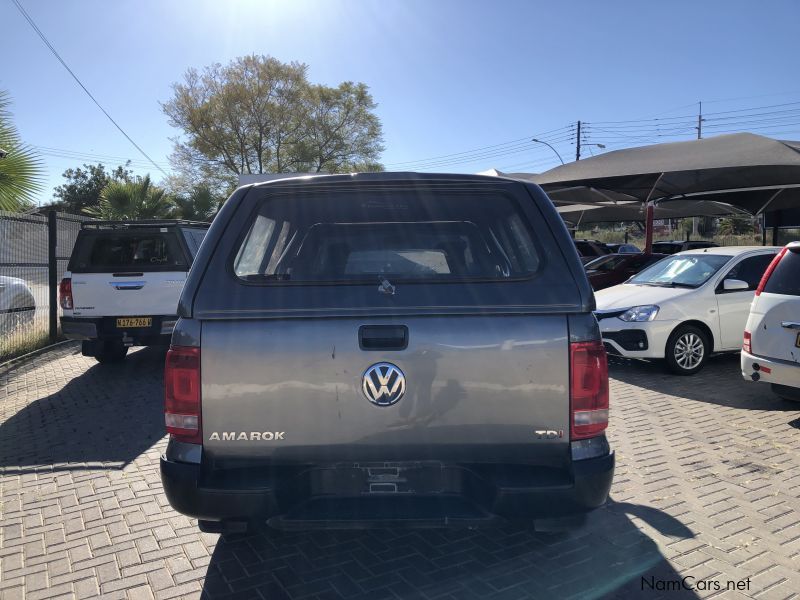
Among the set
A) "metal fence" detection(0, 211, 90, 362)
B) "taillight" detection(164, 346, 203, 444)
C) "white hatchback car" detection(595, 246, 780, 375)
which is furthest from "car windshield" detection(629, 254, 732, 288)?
"metal fence" detection(0, 211, 90, 362)

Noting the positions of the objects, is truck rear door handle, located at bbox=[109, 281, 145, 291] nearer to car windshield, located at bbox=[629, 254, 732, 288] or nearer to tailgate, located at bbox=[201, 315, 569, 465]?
tailgate, located at bbox=[201, 315, 569, 465]

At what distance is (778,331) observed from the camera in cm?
571

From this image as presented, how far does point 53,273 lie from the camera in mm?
10516

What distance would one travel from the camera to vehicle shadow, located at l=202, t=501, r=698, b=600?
10.00 ft

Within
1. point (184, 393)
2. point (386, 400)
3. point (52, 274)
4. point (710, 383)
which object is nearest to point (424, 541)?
point (386, 400)

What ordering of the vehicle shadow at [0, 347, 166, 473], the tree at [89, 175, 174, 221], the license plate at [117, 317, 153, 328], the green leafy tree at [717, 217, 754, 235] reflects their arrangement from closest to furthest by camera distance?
the vehicle shadow at [0, 347, 166, 473], the license plate at [117, 317, 153, 328], the tree at [89, 175, 174, 221], the green leafy tree at [717, 217, 754, 235]

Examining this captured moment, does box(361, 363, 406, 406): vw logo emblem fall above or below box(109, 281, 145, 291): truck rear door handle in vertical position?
below

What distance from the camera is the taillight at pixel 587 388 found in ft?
8.32

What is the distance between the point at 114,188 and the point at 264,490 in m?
16.0

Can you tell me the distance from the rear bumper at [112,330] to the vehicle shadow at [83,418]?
0.54 m

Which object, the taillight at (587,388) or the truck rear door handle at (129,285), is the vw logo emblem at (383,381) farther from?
the truck rear door handle at (129,285)

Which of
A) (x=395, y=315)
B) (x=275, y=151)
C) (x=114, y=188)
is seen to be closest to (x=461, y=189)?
(x=395, y=315)

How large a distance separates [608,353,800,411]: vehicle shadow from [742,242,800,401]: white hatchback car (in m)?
0.81

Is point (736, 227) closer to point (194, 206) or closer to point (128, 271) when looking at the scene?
point (194, 206)
